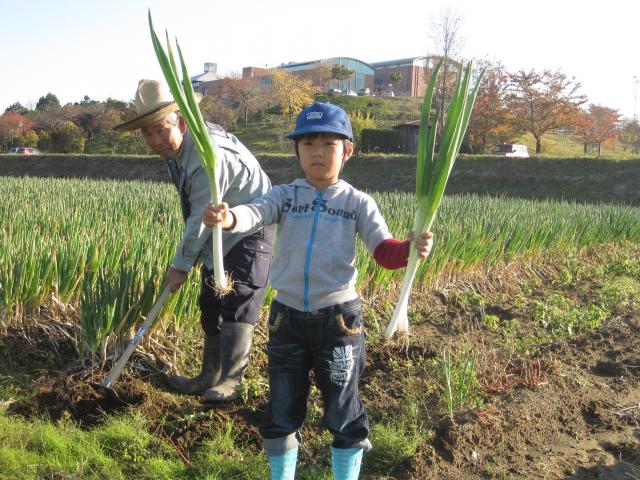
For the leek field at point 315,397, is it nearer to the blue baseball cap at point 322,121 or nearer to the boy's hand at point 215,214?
the boy's hand at point 215,214

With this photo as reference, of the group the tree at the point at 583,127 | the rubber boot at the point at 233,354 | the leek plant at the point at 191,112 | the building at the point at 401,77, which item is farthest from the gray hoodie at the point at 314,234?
the building at the point at 401,77

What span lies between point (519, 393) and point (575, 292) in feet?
9.37

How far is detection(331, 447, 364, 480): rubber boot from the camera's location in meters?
1.99

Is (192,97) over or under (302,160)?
over

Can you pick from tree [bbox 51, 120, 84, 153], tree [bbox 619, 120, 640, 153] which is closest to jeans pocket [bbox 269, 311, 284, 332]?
tree [bbox 619, 120, 640, 153]

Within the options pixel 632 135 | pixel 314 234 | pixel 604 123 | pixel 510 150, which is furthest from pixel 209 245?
pixel 632 135

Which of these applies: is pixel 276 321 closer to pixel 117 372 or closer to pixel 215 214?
pixel 215 214

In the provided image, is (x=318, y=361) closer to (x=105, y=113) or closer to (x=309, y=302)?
(x=309, y=302)

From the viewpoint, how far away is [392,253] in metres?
1.97

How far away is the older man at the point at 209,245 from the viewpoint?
2.66 metres

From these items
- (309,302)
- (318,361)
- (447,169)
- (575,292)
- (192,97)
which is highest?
(192,97)

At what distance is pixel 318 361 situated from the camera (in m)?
2.03

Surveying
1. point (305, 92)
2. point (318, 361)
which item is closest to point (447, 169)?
point (318, 361)

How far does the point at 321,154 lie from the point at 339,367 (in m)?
0.69
